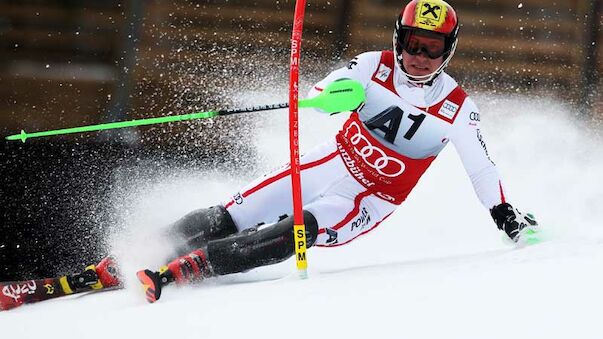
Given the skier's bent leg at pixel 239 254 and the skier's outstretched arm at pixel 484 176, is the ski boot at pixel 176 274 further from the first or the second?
the skier's outstretched arm at pixel 484 176

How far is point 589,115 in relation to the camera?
7.11 metres

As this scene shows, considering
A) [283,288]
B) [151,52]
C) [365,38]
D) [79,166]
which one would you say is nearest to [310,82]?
[365,38]

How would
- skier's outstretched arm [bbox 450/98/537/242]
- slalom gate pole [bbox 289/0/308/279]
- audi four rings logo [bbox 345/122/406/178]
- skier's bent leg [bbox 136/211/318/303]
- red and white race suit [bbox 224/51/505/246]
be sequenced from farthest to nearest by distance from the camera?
1. audi four rings logo [bbox 345/122/406/178]
2. red and white race suit [bbox 224/51/505/246]
3. skier's outstretched arm [bbox 450/98/537/242]
4. skier's bent leg [bbox 136/211/318/303]
5. slalom gate pole [bbox 289/0/308/279]

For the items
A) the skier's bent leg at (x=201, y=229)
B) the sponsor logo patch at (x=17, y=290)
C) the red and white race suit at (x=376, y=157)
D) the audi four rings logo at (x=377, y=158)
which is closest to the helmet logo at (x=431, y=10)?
the red and white race suit at (x=376, y=157)

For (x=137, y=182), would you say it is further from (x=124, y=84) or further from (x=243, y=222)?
(x=243, y=222)

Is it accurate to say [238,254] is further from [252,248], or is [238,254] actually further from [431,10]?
[431,10]

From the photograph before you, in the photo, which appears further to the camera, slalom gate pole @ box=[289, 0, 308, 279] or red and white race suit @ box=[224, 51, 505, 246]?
red and white race suit @ box=[224, 51, 505, 246]

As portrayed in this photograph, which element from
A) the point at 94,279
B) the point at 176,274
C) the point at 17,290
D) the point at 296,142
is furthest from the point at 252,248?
the point at 17,290

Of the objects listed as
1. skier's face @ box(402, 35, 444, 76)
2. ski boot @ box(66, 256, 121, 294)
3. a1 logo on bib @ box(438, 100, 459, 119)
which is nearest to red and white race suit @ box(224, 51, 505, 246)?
a1 logo on bib @ box(438, 100, 459, 119)

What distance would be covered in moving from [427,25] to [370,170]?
74cm

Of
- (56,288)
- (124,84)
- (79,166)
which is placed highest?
(124,84)

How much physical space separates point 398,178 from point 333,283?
1127 millimetres

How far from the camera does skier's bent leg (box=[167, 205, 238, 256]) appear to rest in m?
4.08

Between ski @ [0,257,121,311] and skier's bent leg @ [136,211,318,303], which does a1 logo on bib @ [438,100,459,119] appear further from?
ski @ [0,257,121,311]
